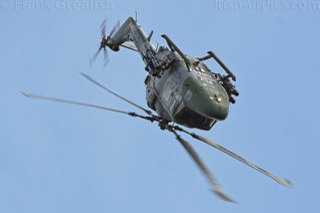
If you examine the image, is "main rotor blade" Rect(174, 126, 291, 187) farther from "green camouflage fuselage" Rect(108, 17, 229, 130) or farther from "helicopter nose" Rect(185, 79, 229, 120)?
"helicopter nose" Rect(185, 79, 229, 120)

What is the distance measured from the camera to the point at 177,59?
28.5 m

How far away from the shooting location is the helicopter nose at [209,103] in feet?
80.4

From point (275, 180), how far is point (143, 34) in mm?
15791

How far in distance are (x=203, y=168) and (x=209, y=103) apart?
408cm

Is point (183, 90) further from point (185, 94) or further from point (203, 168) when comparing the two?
point (203, 168)

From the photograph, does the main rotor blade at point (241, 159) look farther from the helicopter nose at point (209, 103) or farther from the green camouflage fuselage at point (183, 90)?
the helicopter nose at point (209, 103)

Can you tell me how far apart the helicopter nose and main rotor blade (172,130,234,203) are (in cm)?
186

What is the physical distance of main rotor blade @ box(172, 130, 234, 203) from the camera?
62.9 ft

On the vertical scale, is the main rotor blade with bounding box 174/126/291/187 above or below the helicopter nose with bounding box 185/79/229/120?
below

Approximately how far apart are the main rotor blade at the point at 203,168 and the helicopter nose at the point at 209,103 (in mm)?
1857

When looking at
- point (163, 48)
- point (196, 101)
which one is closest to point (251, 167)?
point (196, 101)

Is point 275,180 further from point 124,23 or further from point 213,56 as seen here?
point 124,23

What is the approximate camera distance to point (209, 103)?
2462cm

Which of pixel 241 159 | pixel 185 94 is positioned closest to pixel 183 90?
pixel 185 94
